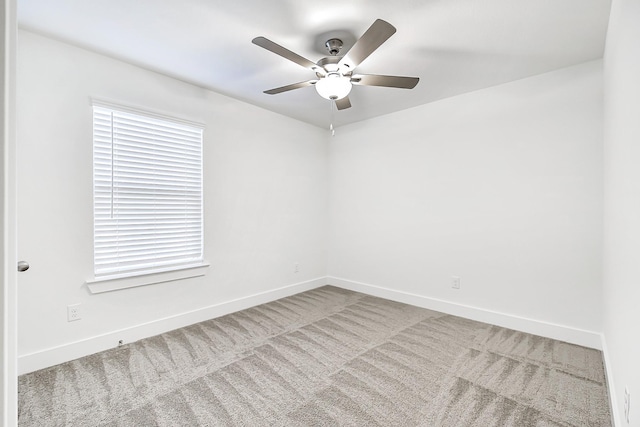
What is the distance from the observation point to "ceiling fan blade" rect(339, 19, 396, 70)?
1.58 meters

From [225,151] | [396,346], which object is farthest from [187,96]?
[396,346]

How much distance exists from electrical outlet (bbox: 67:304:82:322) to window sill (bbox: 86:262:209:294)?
15cm

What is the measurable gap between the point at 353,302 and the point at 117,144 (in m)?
3.07

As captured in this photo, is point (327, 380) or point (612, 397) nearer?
point (612, 397)

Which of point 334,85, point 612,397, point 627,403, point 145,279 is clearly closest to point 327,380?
point 627,403

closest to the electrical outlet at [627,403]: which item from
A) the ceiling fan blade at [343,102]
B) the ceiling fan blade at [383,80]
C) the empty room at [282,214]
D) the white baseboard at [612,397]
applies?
the empty room at [282,214]

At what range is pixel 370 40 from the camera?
1713mm

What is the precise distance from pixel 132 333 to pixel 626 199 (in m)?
3.58

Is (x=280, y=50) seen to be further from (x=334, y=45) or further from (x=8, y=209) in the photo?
(x=8, y=209)

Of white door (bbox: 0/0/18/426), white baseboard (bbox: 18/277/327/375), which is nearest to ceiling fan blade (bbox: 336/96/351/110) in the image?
white door (bbox: 0/0/18/426)

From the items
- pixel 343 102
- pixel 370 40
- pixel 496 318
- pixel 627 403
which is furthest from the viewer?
pixel 496 318

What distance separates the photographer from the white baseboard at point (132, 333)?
83.4 inches

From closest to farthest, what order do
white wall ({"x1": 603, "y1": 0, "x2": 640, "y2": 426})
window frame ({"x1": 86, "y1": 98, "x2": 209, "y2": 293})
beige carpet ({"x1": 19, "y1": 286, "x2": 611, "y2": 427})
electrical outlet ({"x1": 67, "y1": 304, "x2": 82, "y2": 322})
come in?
white wall ({"x1": 603, "y1": 0, "x2": 640, "y2": 426}) < beige carpet ({"x1": 19, "y1": 286, "x2": 611, "y2": 427}) < electrical outlet ({"x1": 67, "y1": 304, "x2": 82, "y2": 322}) < window frame ({"x1": 86, "y1": 98, "x2": 209, "y2": 293})

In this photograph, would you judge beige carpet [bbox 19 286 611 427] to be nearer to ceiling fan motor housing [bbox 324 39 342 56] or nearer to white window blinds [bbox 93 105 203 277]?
white window blinds [bbox 93 105 203 277]
